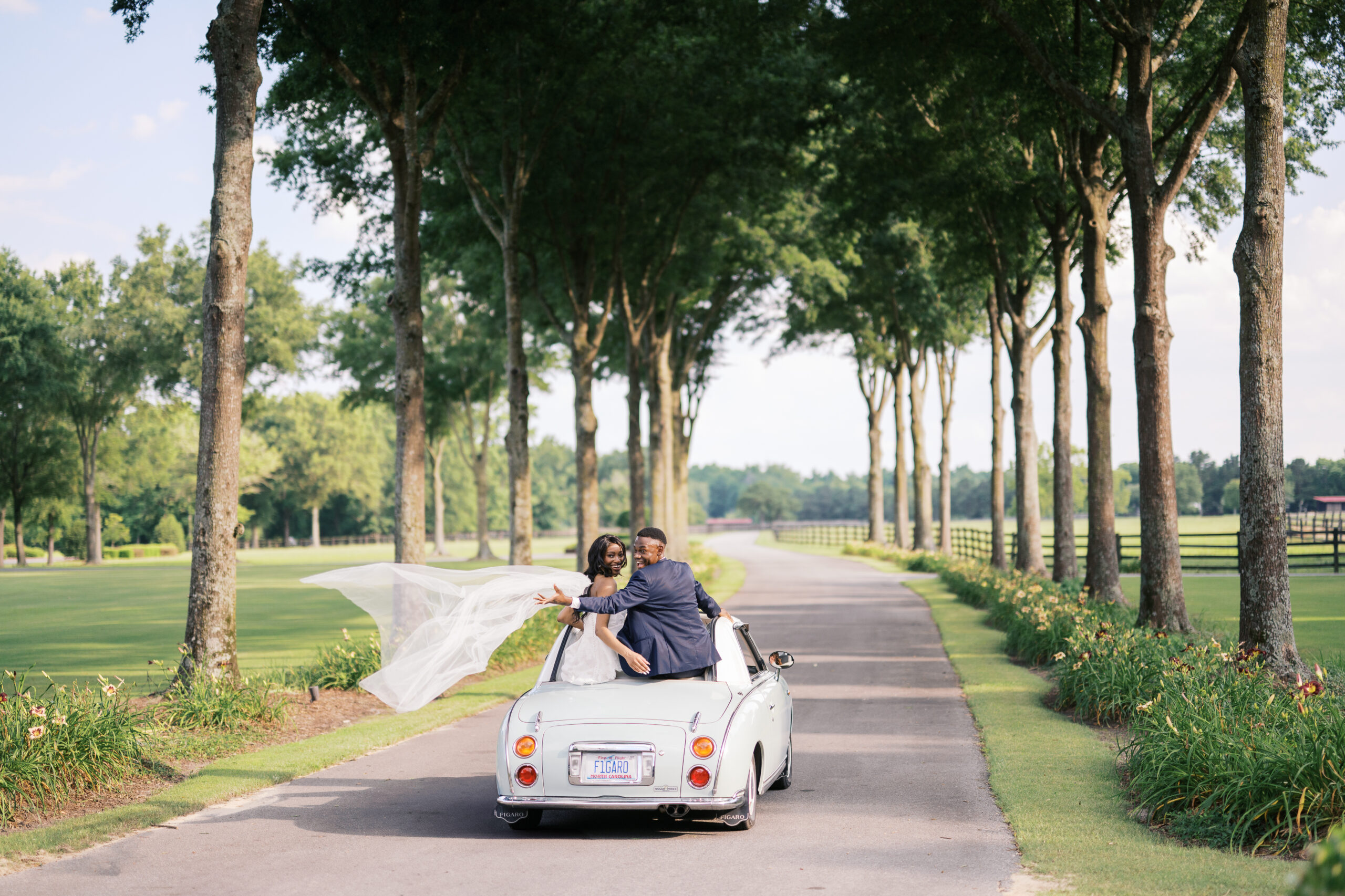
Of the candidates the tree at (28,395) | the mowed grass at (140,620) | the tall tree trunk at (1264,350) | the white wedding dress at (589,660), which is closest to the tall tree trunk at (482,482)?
the mowed grass at (140,620)

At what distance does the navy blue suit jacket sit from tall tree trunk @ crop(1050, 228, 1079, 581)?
1762cm

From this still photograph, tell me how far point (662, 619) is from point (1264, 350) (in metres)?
7.03

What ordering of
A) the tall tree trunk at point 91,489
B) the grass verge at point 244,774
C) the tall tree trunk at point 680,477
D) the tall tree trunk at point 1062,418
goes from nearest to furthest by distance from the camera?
the grass verge at point 244,774 → the tall tree trunk at point 1062,418 → the tall tree trunk at point 680,477 → the tall tree trunk at point 91,489

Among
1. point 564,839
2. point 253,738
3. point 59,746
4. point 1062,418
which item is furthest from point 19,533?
point 564,839

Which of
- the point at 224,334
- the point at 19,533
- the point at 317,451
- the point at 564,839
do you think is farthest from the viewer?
the point at 317,451

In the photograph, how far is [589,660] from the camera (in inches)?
321

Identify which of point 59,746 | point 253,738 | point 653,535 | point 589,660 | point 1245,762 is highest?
point 653,535

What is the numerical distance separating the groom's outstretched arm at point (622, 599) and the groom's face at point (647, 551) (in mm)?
85

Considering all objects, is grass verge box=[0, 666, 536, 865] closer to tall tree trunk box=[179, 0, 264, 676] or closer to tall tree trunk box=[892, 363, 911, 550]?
tall tree trunk box=[179, 0, 264, 676]

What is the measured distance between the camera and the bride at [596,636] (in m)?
8.09

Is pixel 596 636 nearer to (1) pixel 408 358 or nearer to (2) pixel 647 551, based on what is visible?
(2) pixel 647 551

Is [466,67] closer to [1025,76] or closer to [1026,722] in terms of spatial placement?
[1025,76]

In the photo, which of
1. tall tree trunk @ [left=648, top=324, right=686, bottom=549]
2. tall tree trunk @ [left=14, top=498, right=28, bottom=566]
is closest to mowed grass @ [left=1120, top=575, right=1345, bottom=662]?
tall tree trunk @ [left=648, top=324, right=686, bottom=549]

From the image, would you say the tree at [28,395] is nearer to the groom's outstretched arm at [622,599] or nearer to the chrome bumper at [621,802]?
the groom's outstretched arm at [622,599]
